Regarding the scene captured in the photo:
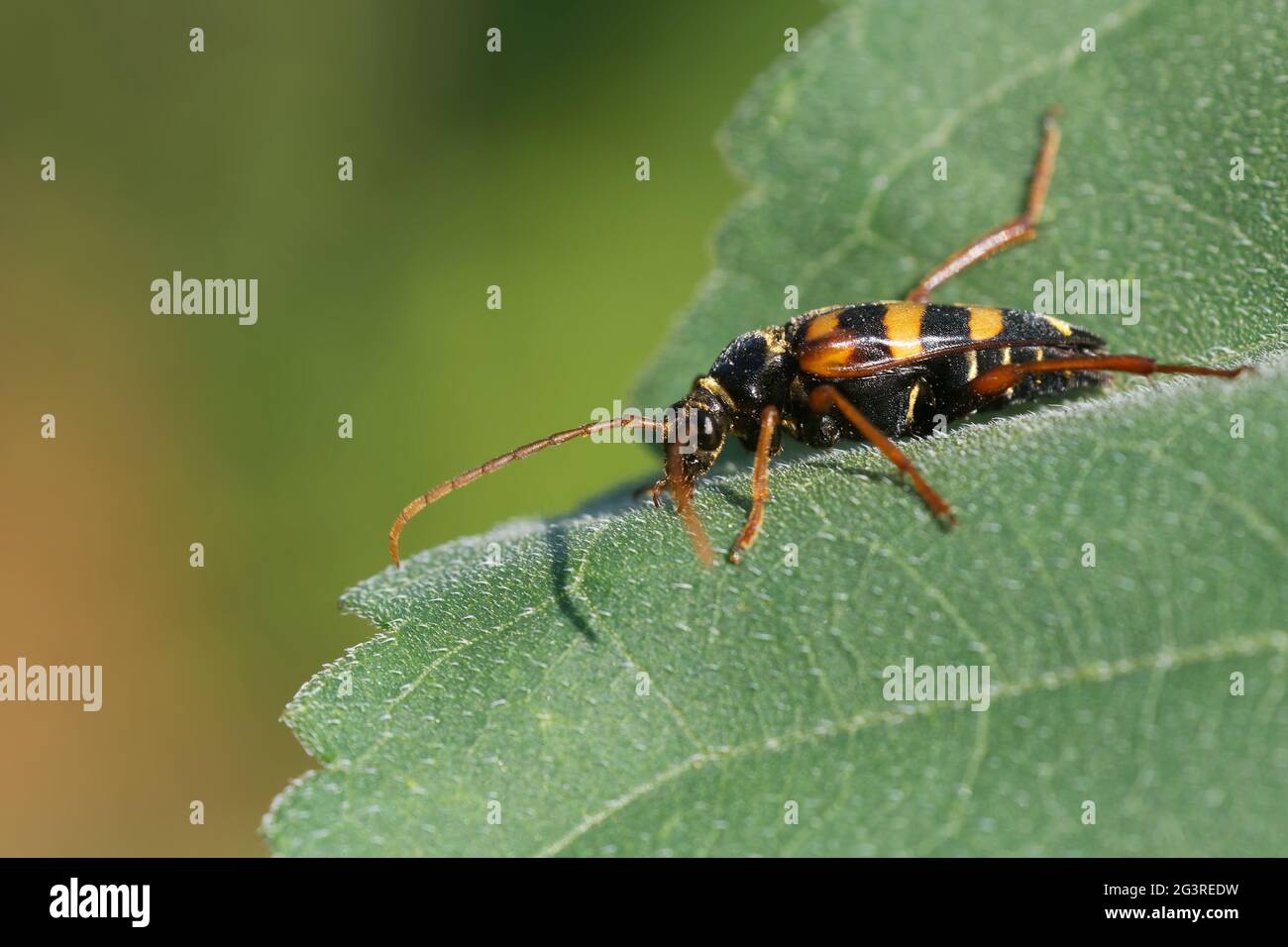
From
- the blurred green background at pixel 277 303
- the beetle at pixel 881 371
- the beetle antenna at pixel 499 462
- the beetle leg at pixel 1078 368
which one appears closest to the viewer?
the beetle leg at pixel 1078 368

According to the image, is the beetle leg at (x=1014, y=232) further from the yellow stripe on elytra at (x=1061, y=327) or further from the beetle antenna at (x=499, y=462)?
the beetle antenna at (x=499, y=462)

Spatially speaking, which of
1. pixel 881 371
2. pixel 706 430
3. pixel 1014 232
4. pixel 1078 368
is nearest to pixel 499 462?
pixel 706 430

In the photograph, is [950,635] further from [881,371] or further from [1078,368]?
[881,371]

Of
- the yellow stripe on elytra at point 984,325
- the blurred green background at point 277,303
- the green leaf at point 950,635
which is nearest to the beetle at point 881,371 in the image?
the yellow stripe on elytra at point 984,325

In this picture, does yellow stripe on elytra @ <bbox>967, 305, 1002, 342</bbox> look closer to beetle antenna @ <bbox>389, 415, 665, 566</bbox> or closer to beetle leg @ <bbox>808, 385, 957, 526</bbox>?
beetle leg @ <bbox>808, 385, 957, 526</bbox>

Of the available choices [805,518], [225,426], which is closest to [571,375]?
[225,426]

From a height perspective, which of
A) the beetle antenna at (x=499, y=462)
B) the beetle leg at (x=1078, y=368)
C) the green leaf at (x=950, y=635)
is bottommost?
the green leaf at (x=950, y=635)

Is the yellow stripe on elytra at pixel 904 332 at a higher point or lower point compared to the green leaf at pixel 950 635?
higher

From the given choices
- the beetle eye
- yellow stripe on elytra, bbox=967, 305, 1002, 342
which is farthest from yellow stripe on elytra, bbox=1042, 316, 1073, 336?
the beetle eye
